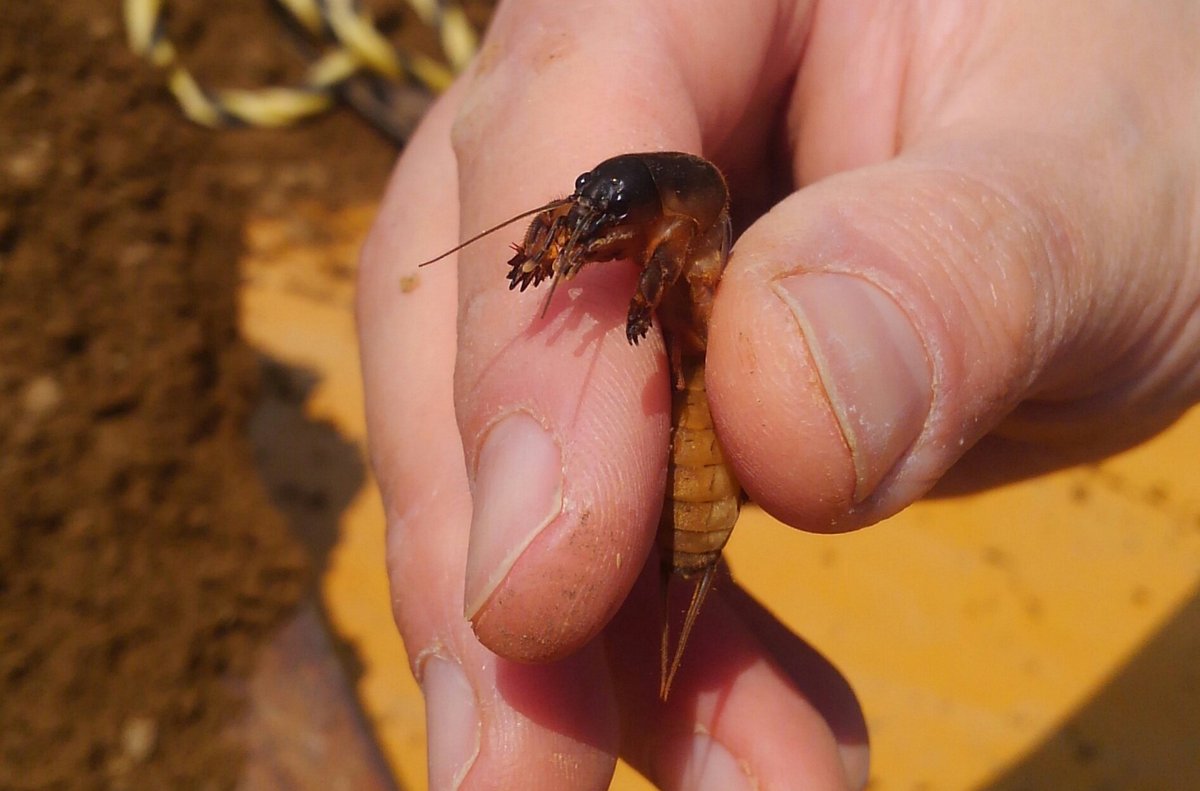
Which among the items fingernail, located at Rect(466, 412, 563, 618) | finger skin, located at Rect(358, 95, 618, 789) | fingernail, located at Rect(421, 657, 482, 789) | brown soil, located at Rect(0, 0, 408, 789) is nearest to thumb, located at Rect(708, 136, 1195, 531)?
fingernail, located at Rect(466, 412, 563, 618)

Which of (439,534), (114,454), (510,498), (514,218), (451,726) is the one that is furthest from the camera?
(114,454)

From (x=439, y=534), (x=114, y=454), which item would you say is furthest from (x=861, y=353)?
(x=114, y=454)

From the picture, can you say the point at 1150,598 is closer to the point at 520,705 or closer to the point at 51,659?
the point at 520,705

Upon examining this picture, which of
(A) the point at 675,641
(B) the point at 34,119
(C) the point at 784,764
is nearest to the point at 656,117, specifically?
(A) the point at 675,641

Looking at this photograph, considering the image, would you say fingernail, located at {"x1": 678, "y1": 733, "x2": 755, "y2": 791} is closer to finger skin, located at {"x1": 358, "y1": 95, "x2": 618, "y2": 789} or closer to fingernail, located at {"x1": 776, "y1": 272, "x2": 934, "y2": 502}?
finger skin, located at {"x1": 358, "y1": 95, "x2": 618, "y2": 789}

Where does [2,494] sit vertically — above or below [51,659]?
above

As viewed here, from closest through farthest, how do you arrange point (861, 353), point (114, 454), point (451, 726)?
1. point (861, 353)
2. point (451, 726)
3. point (114, 454)

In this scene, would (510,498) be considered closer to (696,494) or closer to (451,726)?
(696,494)
